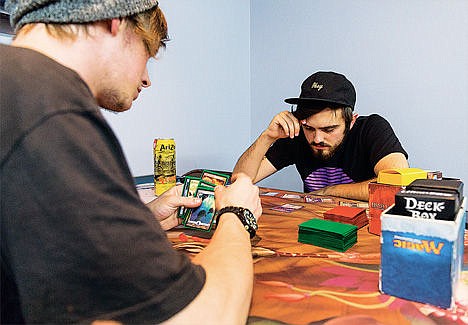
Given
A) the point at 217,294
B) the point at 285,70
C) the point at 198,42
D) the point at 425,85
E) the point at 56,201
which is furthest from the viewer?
the point at 285,70

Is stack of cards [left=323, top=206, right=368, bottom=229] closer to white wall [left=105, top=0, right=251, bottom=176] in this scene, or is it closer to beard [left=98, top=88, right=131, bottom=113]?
beard [left=98, top=88, right=131, bottom=113]

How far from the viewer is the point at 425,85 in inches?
89.5

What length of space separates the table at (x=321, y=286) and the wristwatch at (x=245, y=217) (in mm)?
79

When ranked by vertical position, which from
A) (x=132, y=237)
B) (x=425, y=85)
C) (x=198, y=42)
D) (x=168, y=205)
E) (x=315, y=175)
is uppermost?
(x=198, y=42)

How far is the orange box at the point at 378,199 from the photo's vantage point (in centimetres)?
98

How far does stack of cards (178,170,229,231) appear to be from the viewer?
1126 millimetres

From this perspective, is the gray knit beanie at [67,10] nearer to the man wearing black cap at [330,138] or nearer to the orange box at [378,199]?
the orange box at [378,199]

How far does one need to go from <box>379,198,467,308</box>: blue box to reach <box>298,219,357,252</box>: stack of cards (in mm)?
220

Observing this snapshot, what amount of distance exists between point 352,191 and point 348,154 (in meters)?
0.48

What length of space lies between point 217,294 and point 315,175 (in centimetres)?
159

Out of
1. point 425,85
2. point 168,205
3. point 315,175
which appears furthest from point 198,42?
point 168,205

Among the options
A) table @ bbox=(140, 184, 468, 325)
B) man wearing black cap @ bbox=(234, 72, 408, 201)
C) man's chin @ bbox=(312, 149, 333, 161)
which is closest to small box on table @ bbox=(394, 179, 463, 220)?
table @ bbox=(140, 184, 468, 325)

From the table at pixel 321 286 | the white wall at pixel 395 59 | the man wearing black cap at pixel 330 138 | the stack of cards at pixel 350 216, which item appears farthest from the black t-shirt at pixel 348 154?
the table at pixel 321 286

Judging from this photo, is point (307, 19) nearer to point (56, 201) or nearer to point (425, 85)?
point (425, 85)
